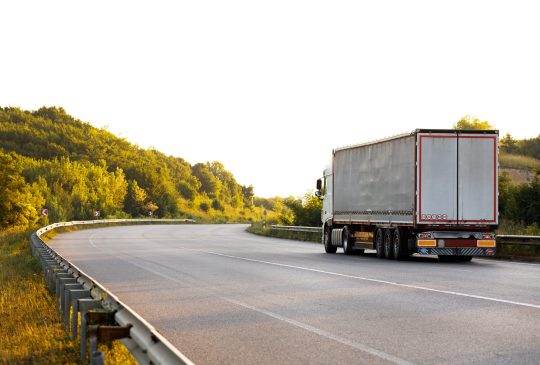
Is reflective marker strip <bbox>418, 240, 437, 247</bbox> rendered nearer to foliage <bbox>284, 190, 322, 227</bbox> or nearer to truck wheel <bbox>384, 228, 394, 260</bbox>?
truck wheel <bbox>384, 228, 394, 260</bbox>

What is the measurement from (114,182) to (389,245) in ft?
294

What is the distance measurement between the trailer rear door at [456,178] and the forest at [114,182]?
768cm

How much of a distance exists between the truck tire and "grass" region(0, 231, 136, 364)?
11.6m

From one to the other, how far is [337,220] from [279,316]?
18635mm

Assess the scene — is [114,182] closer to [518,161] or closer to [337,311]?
[518,161]

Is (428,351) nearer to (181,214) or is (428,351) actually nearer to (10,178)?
(10,178)

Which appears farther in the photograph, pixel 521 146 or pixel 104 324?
pixel 521 146

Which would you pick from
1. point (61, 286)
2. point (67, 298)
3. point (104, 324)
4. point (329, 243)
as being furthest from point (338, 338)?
point (329, 243)

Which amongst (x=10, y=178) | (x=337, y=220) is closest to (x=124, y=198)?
(x=10, y=178)

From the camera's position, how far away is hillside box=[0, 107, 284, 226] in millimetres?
75006

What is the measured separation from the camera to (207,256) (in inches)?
1004

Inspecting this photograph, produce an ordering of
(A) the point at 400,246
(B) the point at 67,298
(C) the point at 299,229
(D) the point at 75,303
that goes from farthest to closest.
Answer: (C) the point at 299,229
(A) the point at 400,246
(B) the point at 67,298
(D) the point at 75,303

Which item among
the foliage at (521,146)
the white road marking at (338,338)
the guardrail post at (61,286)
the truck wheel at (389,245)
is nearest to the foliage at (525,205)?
the truck wheel at (389,245)

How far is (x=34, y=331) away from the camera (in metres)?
9.38
